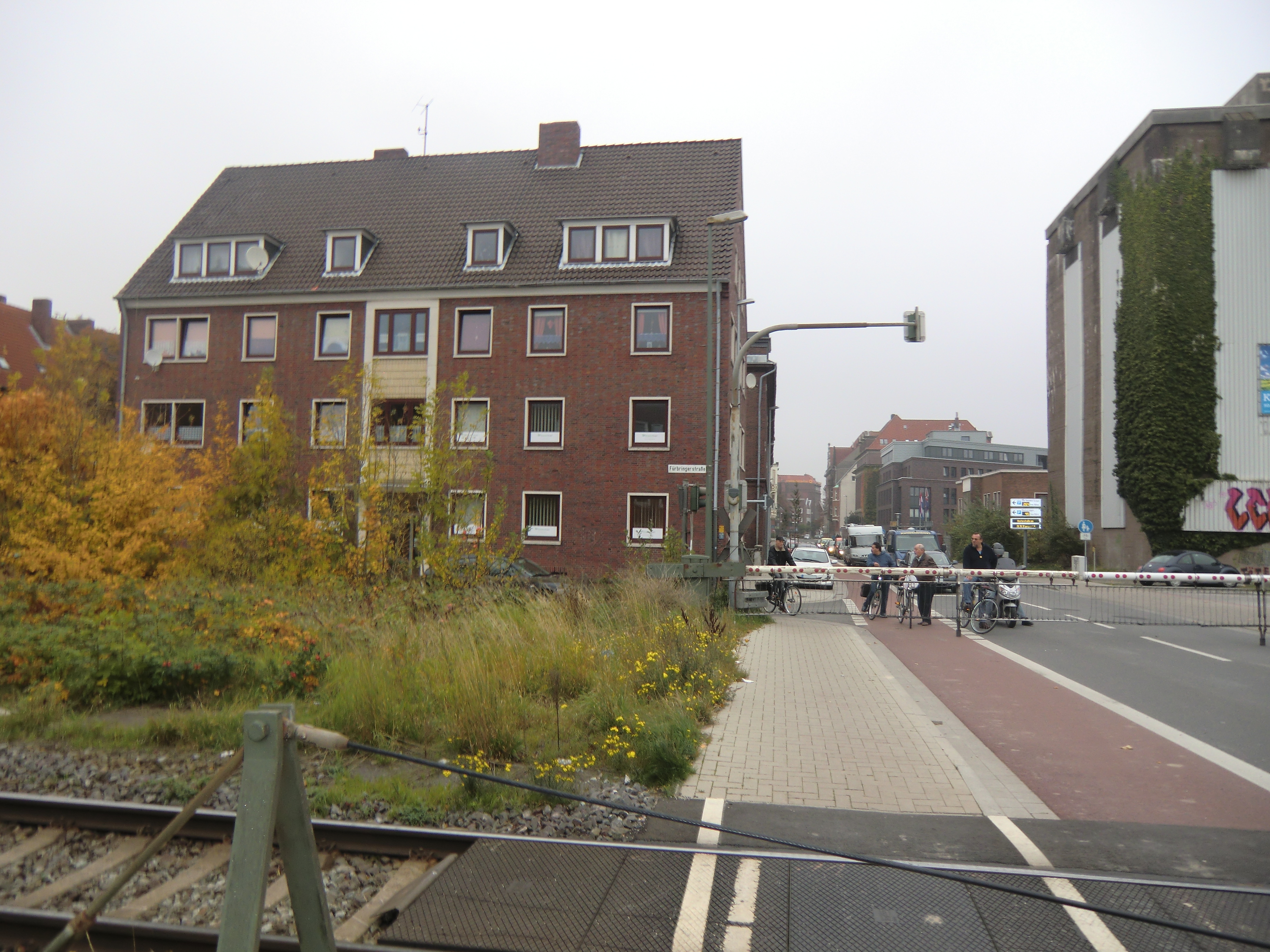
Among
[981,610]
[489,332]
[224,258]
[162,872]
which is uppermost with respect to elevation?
[224,258]

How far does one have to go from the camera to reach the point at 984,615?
1694 cm

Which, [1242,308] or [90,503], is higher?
[1242,308]

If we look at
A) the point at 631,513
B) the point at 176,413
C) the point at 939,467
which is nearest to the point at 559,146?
the point at 631,513

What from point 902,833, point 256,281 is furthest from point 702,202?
point 902,833

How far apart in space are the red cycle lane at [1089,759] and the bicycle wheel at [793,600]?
8.52 meters

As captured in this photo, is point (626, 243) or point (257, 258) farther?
point (257, 258)

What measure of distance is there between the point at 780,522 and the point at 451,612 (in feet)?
286

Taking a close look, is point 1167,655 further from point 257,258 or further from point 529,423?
point 257,258

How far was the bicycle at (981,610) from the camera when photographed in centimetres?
1678

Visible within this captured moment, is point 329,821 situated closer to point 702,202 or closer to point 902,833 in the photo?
point 902,833

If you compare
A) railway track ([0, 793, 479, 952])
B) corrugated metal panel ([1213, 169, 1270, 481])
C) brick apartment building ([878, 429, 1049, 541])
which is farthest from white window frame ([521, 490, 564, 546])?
brick apartment building ([878, 429, 1049, 541])

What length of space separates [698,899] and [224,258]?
34.1 metres

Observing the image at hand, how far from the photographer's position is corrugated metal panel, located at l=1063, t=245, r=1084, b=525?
4688 cm

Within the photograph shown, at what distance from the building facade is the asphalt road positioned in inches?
779
